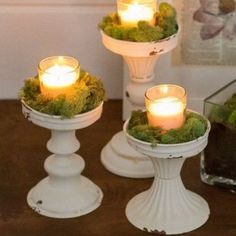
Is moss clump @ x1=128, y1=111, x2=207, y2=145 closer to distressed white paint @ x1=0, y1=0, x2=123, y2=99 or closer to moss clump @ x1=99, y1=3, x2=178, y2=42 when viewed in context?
moss clump @ x1=99, y1=3, x2=178, y2=42

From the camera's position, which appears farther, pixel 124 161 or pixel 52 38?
pixel 52 38

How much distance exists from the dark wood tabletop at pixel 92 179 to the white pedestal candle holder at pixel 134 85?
0.01m

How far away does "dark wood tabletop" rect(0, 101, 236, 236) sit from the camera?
98cm

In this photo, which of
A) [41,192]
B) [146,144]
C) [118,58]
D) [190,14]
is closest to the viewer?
[146,144]

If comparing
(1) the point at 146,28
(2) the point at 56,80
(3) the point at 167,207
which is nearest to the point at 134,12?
(1) the point at 146,28

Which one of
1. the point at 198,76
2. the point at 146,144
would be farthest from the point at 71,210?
the point at 198,76

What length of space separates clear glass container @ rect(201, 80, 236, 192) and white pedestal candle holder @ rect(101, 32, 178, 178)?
0.27 feet

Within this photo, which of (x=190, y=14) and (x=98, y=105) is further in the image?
(x=190, y=14)

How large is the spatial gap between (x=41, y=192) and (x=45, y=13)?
0.33 metres

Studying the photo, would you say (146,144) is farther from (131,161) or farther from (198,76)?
(198,76)

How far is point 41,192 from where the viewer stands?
103cm

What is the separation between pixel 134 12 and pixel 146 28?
38mm

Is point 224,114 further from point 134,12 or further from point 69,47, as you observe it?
point 69,47

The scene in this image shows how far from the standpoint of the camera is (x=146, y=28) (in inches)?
39.8
